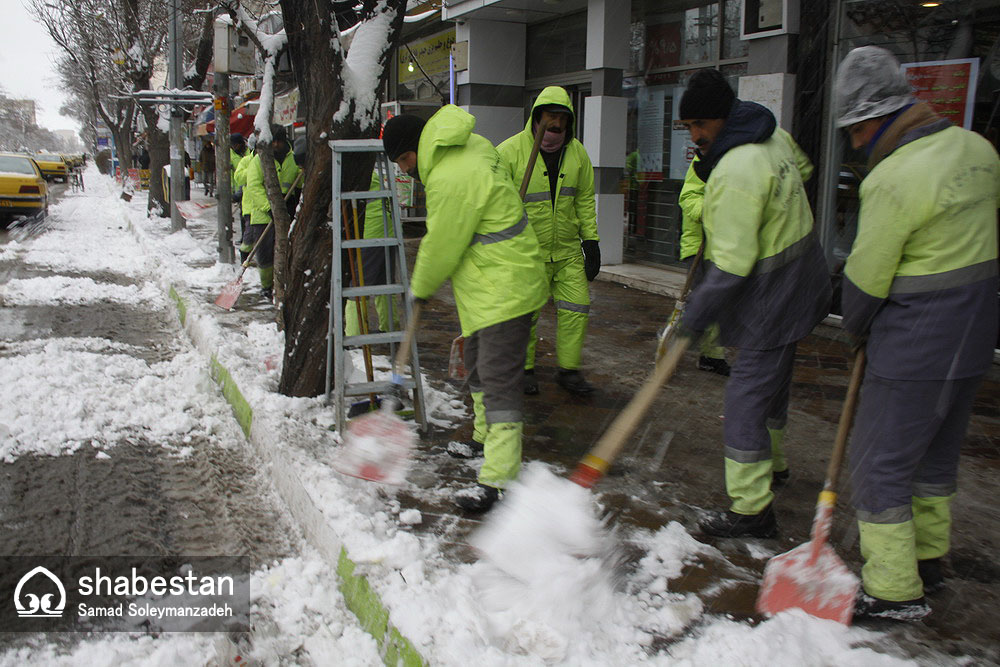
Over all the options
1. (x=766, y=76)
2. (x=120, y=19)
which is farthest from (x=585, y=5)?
(x=120, y=19)

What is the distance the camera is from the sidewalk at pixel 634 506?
2.73m

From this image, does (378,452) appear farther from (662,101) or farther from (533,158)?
(662,101)

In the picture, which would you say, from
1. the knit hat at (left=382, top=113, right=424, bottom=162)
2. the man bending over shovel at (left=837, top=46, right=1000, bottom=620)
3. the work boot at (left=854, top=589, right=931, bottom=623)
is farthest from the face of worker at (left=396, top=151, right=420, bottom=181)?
the work boot at (left=854, top=589, right=931, bottom=623)

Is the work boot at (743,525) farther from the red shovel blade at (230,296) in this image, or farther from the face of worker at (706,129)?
the red shovel blade at (230,296)

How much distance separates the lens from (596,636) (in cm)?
268

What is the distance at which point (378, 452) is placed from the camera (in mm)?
4031

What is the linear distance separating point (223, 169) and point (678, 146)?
22.7ft

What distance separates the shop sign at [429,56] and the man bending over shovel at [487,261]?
11275 millimetres

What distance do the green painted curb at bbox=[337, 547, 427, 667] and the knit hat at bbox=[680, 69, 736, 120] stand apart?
231 cm

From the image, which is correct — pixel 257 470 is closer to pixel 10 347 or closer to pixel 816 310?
pixel 816 310

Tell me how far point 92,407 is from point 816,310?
4615mm

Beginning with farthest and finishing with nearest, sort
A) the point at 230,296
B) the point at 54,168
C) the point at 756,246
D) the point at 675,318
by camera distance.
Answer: the point at 54,168, the point at 230,296, the point at 675,318, the point at 756,246

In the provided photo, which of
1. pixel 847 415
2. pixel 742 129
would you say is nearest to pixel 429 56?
pixel 742 129

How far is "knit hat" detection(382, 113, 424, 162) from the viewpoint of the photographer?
3830mm
